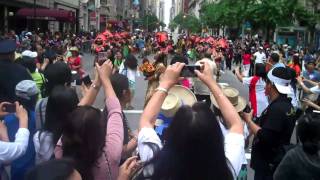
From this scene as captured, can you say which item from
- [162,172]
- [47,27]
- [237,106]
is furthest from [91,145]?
[47,27]

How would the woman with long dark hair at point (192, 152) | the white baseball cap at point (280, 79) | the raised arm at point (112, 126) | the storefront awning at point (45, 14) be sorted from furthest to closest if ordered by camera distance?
1. the storefront awning at point (45, 14)
2. the white baseball cap at point (280, 79)
3. the raised arm at point (112, 126)
4. the woman with long dark hair at point (192, 152)

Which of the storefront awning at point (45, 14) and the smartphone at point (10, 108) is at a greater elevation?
the storefront awning at point (45, 14)

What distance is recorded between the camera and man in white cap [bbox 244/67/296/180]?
15.9 feet

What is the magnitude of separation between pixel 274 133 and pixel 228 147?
171cm

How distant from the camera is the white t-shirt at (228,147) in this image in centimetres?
320

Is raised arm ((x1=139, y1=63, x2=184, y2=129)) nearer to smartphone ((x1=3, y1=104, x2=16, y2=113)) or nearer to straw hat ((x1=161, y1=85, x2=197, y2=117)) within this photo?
straw hat ((x1=161, y1=85, x2=197, y2=117))

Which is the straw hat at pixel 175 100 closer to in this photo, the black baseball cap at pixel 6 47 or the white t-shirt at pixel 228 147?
the white t-shirt at pixel 228 147

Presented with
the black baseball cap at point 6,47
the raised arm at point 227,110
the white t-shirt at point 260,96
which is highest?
the black baseball cap at point 6,47

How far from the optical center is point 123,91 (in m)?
4.52

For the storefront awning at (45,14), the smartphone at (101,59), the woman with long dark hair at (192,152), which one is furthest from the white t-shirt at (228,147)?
the storefront awning at (45,14)

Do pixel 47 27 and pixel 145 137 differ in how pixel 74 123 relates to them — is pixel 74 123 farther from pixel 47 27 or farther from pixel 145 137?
pixel 47 27

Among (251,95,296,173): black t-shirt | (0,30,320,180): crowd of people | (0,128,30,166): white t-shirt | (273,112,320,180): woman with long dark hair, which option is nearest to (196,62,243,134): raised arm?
(0,30,320,180): crowd of people

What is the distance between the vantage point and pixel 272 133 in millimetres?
4863

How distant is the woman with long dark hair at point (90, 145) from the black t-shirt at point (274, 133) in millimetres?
1682
